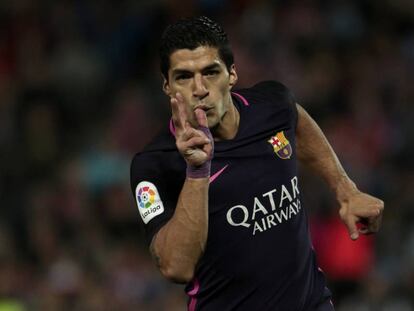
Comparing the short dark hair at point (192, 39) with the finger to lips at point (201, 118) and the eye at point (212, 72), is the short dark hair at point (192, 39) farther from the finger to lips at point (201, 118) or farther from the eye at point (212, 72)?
the finger to lips at point (201, 118)

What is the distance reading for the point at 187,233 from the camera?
456 cm

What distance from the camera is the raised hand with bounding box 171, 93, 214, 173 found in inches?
177

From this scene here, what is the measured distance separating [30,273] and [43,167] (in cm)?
166

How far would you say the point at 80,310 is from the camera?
30.8 ft

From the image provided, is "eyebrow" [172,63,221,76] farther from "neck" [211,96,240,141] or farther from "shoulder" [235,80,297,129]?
"shoulder" [235,80,297,129]

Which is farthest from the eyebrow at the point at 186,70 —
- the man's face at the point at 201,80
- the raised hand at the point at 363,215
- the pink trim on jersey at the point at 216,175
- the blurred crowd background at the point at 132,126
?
the blurred crowd background at the point at 132,126

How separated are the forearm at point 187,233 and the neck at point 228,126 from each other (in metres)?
0.54

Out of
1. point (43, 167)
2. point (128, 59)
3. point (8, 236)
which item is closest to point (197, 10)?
point (128, 59)

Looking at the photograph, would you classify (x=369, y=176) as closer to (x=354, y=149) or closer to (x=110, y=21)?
(x=354, y=149)

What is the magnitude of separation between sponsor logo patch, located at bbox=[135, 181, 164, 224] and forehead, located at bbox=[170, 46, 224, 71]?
1.75ft

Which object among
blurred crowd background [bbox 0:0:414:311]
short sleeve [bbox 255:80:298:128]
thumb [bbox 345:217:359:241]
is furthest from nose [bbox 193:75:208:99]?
blurred crowd background [bbox 0:0:414:311]

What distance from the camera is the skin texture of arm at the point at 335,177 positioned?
17.1 ft

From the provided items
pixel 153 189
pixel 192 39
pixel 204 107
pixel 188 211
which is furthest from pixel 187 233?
pixel 192 39

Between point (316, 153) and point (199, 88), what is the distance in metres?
1.11
